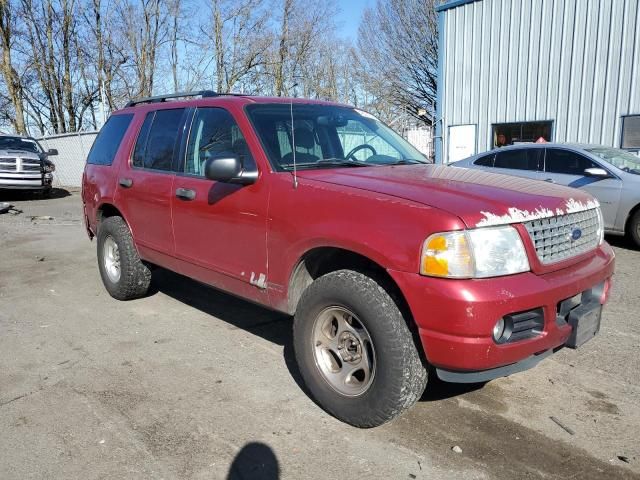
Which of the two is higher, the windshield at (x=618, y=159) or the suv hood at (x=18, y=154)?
the suv hood at (x=18, y=154)

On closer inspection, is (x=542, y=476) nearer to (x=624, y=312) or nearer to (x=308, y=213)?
(x=308, y=213)

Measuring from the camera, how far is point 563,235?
9.37ft

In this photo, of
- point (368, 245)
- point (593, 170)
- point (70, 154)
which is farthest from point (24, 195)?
point (368, 245)

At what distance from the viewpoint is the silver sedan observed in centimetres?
754

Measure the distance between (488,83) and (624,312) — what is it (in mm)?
11490

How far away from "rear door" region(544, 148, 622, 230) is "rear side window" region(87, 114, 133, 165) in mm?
6089

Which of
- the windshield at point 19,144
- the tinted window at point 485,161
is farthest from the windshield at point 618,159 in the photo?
the windshield at point 19,144

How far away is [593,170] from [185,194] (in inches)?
238

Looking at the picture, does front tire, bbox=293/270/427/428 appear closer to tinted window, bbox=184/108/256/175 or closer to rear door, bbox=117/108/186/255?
tinted window, bbox=184/108/256/175

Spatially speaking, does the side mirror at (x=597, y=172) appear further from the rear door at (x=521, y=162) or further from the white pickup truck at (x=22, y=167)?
the white pickup truck at (x=22, y=167)

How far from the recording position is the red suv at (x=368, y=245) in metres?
2.50

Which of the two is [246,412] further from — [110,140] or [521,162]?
[521,162]

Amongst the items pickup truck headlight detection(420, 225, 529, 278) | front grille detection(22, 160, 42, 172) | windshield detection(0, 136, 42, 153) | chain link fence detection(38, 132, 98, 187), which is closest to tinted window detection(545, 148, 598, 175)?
pickup truck headlight detection(420, 225, 529, 278)

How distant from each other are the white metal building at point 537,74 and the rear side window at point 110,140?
11.5 m
